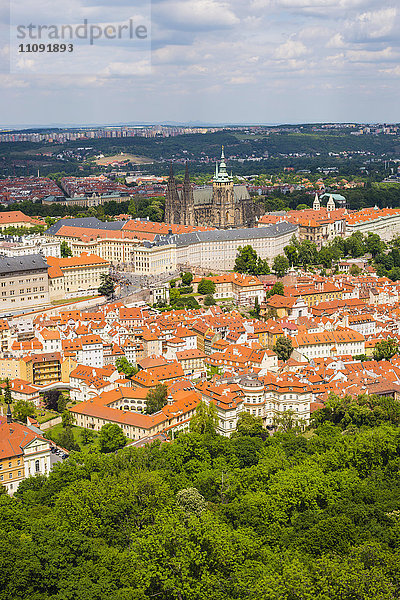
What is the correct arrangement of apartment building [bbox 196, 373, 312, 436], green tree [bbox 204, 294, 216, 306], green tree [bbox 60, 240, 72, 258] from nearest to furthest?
apartment building [bbox 196, 373, 312, 436] < green tree [bbox 204, 294, 216, 306] < green tree [bbox 60, 240, 72, 258]

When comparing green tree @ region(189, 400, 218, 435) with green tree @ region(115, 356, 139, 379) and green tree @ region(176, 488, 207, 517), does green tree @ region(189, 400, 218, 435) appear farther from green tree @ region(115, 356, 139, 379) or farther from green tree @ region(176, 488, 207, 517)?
green tree @ region(115, 356, 139, 379)

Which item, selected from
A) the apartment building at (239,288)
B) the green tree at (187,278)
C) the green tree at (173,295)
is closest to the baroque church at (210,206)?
the green tree at (187,278)

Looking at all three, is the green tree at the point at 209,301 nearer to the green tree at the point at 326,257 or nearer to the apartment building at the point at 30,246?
the apartment building at the point at 30,246

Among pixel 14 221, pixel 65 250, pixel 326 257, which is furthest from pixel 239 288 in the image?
pixel 14 221

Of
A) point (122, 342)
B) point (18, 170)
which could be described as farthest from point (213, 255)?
point (18, 170)

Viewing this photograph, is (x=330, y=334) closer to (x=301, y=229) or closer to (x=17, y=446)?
(x=17, y=446)

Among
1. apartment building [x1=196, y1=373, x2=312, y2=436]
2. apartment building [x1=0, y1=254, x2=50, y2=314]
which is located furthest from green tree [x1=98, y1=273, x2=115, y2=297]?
apartment building [x1=196, y1=373, x2=312, y2=436]
